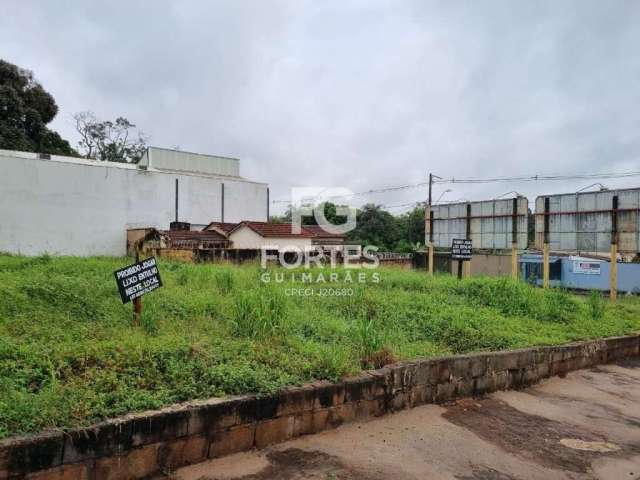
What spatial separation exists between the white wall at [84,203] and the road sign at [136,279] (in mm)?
14356

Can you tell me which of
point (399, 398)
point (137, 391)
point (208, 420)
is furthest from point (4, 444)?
point (399, 398)

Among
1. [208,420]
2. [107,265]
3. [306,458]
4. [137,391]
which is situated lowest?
[306,458]

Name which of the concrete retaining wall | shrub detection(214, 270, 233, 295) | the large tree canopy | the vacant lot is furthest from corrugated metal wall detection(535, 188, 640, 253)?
the large tree canopy

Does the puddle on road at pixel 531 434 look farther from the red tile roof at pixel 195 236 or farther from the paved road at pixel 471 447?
the red tile roof at pixel 195 236

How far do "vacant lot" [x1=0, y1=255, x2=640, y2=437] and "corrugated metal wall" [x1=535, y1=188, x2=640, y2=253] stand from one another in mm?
2024

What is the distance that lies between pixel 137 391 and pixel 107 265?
6.69 meters

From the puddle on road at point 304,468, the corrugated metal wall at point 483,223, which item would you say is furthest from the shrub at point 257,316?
the corrugated metal wall at point 483,223

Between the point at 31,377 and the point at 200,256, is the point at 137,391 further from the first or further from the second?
the point at 200,256

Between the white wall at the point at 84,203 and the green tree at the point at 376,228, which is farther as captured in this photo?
the green tree at the point at 376,228

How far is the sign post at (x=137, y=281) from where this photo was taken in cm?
463

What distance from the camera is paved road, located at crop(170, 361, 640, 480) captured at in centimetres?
323

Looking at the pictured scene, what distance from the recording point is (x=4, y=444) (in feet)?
8.01

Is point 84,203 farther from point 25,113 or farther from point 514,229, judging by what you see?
point 514,229

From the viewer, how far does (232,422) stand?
330 centimetres
